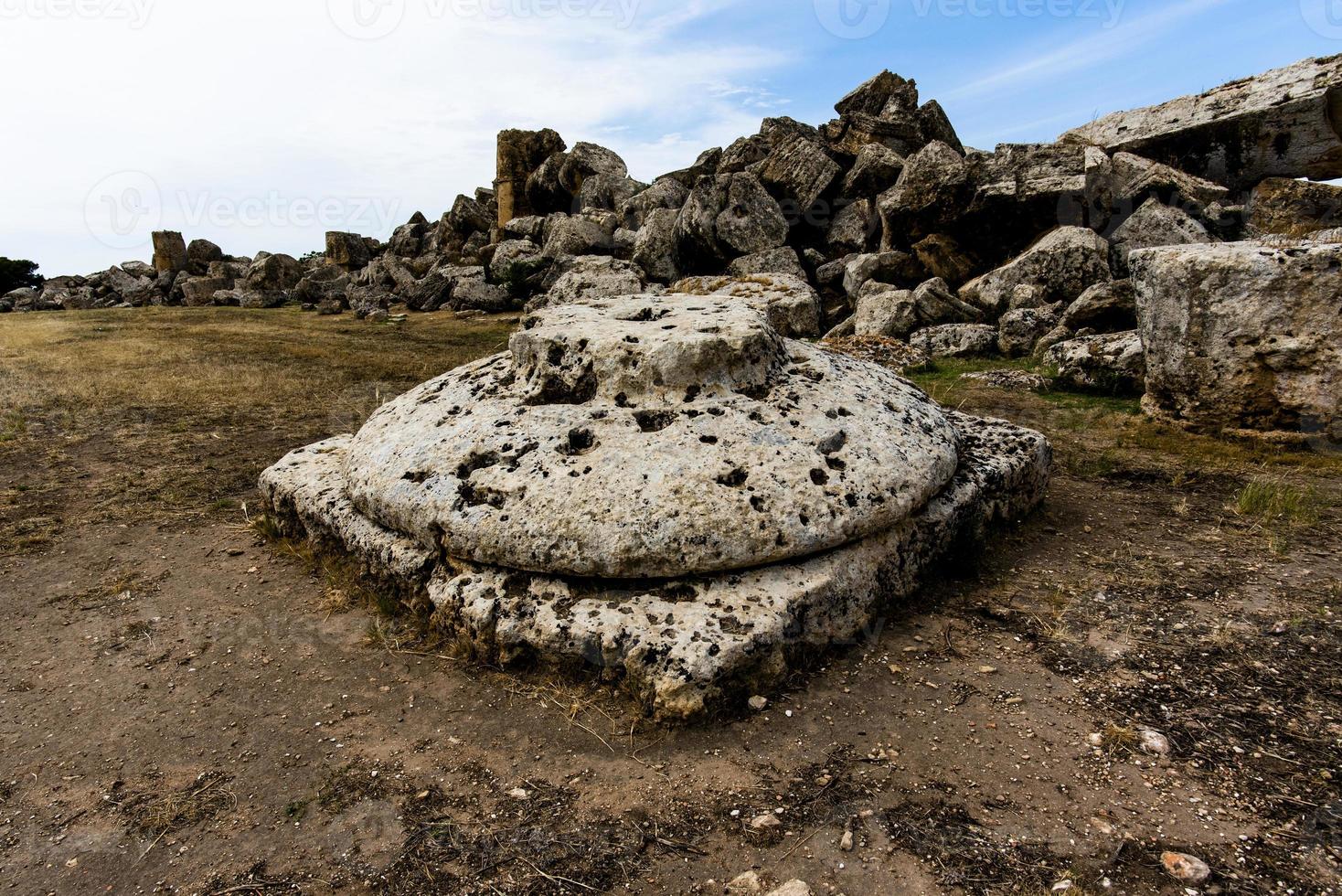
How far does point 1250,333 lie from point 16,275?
55777mm

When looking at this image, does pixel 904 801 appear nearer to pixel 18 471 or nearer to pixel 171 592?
pixel 171 592

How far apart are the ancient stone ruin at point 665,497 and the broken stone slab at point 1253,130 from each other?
13493 mm

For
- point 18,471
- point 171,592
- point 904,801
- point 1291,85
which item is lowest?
point 904,801

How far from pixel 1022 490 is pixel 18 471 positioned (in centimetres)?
932

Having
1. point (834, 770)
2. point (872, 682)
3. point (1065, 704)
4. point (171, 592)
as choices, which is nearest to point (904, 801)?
point (834, 770)

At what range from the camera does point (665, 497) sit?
4.00 m

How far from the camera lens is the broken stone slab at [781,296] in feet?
47.4

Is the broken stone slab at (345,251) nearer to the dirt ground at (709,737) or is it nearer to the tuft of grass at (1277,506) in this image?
the dirt ground at (709,737)

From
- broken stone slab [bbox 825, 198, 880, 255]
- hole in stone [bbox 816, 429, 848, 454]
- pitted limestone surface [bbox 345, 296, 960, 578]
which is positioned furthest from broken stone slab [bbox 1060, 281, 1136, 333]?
hole in stone [bbox 816, 429, 848, 454]

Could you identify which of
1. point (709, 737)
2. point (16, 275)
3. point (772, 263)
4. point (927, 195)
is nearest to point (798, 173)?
point (772, 263)

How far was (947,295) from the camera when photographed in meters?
13.6

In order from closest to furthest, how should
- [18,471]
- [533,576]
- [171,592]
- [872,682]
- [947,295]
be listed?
[872,682], [533,576], [171,592], [18,471], [947,295]

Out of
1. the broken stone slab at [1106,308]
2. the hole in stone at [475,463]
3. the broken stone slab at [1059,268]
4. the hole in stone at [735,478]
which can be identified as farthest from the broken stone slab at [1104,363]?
the hole in stone at [475,463]

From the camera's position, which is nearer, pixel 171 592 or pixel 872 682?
pixel 872 682
